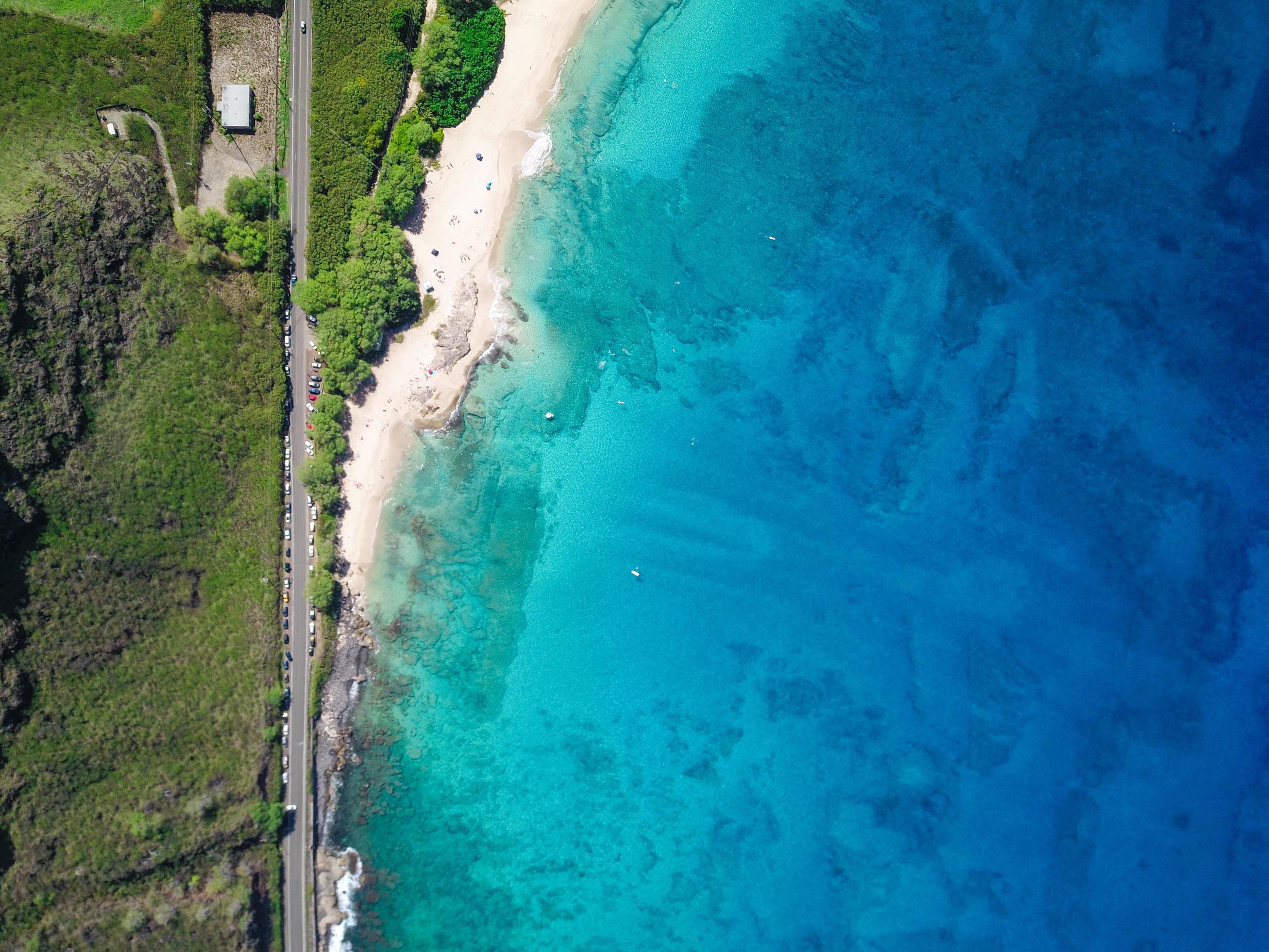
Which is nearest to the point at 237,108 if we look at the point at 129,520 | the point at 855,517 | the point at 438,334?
the point at 438,334

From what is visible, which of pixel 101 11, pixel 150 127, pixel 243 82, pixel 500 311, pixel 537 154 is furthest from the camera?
pixel 537 154

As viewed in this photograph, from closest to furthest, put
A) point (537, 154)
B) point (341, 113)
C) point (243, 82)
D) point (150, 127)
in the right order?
point (150, 127) → point (341, 113) → point (243, 82) → point (537, 154)

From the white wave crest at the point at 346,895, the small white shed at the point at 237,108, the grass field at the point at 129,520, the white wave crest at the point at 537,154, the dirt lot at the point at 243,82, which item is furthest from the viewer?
the white wave crest at the point at 537,154

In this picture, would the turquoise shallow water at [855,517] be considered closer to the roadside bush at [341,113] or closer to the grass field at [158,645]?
the grass field at [158,645]

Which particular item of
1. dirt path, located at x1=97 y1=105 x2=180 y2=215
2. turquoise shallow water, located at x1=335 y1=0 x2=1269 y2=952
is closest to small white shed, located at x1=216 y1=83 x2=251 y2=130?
dirt path, located at x1=97 y1=105 x2=180 y2=215

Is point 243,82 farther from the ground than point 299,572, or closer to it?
farther from the ground

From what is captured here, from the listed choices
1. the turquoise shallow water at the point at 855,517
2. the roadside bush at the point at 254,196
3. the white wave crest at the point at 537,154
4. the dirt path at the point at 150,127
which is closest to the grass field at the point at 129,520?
the dirt path at the point at 150,127

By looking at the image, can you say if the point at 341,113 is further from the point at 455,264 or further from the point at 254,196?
the point at 455,264
